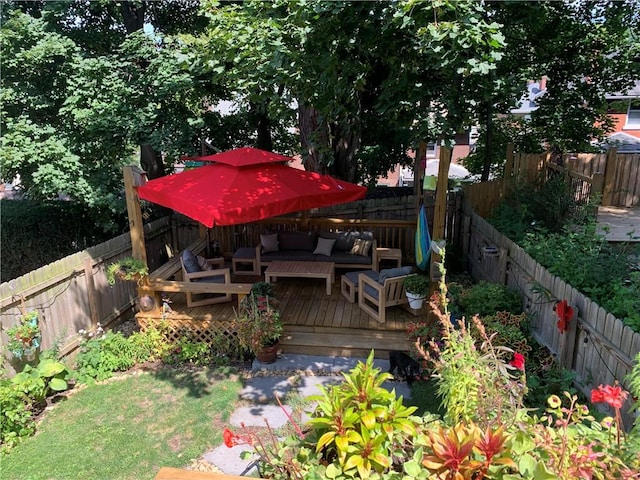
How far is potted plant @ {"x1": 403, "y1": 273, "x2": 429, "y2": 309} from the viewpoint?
6.60 m

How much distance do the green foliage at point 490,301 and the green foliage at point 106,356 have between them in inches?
184

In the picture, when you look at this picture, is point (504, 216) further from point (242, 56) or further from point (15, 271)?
point (15, 271)

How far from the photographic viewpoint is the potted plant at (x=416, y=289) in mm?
6602

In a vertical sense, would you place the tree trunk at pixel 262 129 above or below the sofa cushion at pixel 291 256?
above

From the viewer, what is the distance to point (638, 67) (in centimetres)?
1116

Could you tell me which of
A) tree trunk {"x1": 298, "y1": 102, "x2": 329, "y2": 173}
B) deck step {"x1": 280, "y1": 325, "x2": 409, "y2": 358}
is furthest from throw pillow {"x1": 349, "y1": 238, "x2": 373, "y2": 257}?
deck step {"x1": 280, "y1": 325, "x2": 409, "y2": 358}

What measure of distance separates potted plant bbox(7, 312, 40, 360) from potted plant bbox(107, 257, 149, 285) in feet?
3.98

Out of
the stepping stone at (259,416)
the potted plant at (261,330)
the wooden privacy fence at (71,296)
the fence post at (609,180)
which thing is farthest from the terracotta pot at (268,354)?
the fence post at (609,180)

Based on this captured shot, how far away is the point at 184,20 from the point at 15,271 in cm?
708

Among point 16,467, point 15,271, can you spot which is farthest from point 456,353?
point 15,271

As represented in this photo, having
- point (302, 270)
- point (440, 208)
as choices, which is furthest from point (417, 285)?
point (302, 270)

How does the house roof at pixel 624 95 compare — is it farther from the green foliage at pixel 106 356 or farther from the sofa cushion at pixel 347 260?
the green foliage at pixel 106 356

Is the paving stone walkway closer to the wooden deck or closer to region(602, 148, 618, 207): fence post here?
the wooden deck

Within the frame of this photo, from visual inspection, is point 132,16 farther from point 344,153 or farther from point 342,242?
point 342,242
